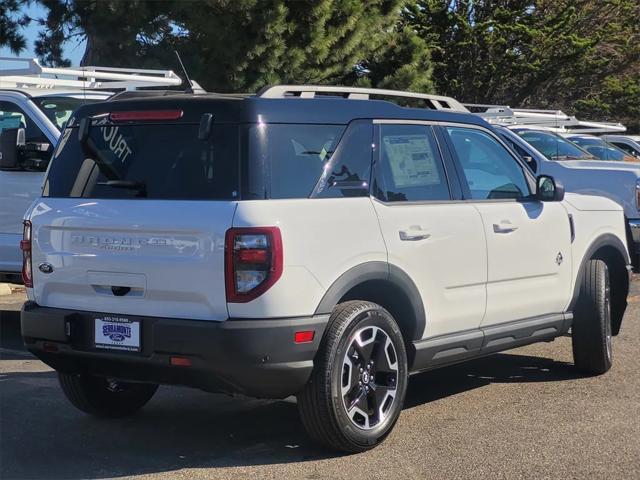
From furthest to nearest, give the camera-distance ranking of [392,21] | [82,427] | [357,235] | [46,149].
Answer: [392,21]
[46,149]
[82,427]
[357,235]

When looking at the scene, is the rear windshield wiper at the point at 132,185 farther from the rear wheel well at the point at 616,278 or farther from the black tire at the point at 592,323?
the rear wheel well at the point at 616,278

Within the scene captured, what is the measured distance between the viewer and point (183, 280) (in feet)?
16.0

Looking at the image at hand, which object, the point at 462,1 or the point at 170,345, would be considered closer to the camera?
the point at 170,345

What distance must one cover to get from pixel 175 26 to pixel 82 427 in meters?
10.9

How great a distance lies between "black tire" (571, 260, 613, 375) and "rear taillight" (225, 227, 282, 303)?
3.17 m

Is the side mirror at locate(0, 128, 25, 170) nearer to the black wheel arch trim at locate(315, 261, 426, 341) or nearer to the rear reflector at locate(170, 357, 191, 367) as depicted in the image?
the rear reflector at locate(170, 357, 191, 367)

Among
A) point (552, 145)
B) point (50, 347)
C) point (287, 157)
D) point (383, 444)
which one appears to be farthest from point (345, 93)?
point (552, 145)

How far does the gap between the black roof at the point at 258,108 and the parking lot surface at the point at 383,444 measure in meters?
1.82

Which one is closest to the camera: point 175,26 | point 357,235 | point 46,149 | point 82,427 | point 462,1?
point 357,235

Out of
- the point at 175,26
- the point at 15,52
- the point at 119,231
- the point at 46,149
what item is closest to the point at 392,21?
the point at 175,26

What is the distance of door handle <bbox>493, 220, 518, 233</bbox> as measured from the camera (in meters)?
6.20

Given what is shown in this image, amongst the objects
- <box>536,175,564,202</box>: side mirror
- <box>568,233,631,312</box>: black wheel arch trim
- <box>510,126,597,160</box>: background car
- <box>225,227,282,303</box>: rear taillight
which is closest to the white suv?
<box>225,227,282,303</box>: rear taillight

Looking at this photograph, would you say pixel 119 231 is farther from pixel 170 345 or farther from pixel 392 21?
pixel 392 21

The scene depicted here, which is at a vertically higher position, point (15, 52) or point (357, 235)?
point (15, 52)
